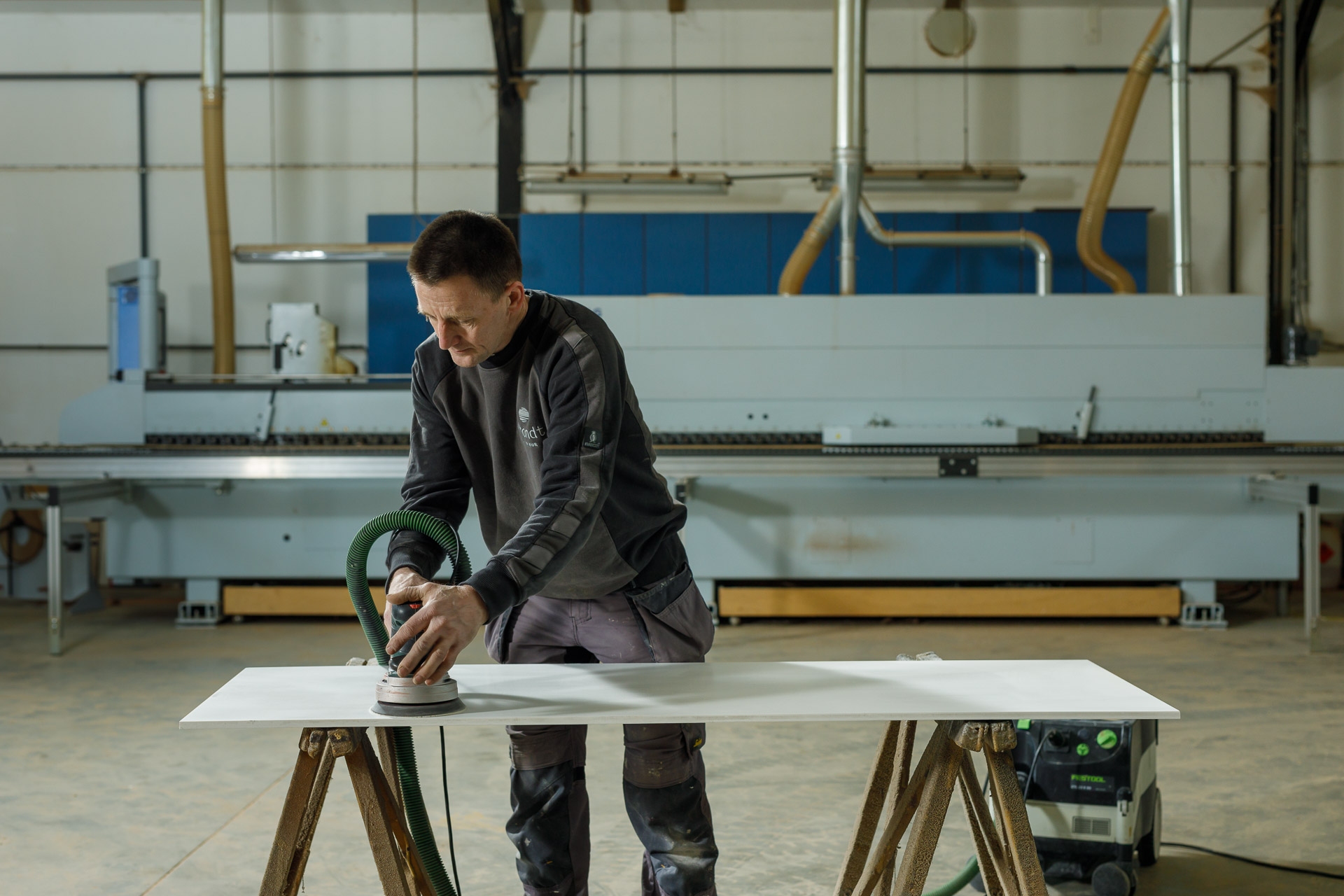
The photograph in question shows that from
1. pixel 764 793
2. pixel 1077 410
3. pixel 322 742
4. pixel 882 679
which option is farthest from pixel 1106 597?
pixel 322 742

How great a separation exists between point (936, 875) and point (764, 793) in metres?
0.57

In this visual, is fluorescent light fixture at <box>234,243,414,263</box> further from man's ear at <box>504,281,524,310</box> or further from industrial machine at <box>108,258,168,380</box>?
man's ear at <box>504,281,524,310</box>

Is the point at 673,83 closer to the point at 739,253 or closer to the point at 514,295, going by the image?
the point at 739,253

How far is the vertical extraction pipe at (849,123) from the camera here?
4625 mm

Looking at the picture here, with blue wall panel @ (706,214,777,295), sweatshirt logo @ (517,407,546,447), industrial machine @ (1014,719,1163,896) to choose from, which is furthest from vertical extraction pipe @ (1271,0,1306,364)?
sweatshirt logo @ (517,407,546,447)

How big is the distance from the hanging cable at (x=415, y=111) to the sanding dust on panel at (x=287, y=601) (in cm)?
220

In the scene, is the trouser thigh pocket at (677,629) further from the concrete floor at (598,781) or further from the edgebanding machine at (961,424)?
the edgebanding machine at (961,424)

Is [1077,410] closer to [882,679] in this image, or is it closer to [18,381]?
[882,679]

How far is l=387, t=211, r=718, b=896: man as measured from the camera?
1.47 m

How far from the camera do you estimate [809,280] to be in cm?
578

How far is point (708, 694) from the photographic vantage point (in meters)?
1.46

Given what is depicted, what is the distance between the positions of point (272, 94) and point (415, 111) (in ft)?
2.72

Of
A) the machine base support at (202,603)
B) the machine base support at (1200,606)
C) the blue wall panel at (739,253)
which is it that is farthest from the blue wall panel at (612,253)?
the machine base support at (1200,606)

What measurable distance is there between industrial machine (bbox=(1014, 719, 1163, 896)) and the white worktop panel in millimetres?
468
